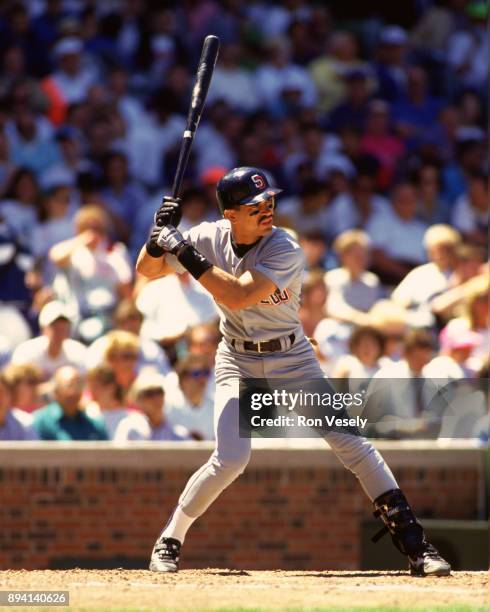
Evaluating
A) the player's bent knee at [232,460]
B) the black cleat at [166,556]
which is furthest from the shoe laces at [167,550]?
the player's bent knee at [232,460]

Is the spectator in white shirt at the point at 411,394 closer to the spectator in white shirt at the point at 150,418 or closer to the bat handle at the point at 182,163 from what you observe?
the spectator in white shirt at the point at 150,418

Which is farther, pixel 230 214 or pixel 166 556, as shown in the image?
pixel 166 556

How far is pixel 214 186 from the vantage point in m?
11.1

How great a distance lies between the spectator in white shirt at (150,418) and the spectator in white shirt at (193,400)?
61 millimetres

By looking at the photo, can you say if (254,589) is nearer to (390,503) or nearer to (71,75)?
(390,503)

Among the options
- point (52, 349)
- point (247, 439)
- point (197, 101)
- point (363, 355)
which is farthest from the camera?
point (52, 349)

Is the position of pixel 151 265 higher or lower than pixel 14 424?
higher

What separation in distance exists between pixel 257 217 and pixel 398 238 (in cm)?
570

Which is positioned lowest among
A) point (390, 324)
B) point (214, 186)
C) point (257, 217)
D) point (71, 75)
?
point (257, 217)

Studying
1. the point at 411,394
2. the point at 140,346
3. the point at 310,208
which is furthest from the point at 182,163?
the point at 310,208

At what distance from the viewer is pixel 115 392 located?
891 centimetres

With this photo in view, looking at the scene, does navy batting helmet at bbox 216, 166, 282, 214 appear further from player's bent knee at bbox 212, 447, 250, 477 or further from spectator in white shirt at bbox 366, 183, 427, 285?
spectator in white shirt at bbox 366, 183, 427, 285

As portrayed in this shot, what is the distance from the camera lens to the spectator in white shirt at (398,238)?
11.5 m

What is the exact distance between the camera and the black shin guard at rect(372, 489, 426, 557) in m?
6.23
